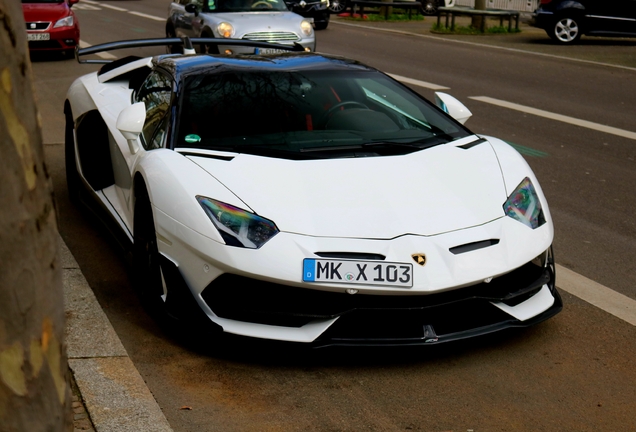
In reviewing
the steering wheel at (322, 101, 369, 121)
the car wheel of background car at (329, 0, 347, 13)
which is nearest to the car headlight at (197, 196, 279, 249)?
the steering wheel at (322, 101, 369, 121)

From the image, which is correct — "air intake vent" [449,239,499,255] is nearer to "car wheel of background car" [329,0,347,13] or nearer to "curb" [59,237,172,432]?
"curb" [59,237,172,432]

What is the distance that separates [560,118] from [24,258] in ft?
33.2

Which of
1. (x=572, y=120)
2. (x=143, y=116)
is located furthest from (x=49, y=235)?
(x=572, y=120)

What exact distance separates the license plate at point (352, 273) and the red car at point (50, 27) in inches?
557

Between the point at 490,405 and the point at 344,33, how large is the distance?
21.2 m

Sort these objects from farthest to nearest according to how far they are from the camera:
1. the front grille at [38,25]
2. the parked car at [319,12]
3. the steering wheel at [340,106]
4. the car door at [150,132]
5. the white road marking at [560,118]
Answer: the parked car at [319,12] → the front grille at [38,25] → the white road marking at [560,118] → the steering wheel at [340,106] → the car door at [150,132]

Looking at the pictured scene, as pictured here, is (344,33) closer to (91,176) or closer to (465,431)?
(91,176)

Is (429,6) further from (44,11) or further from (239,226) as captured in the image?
(239,226)

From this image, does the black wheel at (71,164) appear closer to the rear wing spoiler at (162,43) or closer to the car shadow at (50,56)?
the rear wing spoiler at (162,43)

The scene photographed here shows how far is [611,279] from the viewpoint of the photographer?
5.41m

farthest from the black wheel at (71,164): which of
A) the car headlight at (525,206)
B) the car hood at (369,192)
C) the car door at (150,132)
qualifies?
the car headlight at (525,206)

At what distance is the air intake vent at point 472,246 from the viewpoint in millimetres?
4102

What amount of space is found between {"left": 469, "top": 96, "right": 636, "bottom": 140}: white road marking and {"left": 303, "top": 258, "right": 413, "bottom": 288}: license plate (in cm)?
685

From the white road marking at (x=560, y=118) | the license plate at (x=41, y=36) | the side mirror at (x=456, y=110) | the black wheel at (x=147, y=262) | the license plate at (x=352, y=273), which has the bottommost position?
the white road marking at (x=560, y=118)
